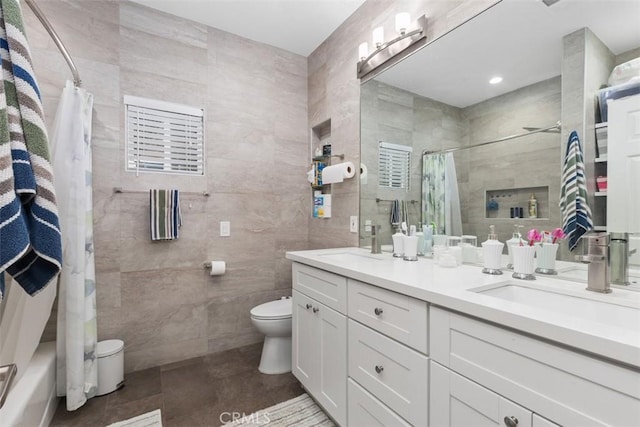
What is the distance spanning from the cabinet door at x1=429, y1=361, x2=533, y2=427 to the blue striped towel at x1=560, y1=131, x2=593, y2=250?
0.73 m

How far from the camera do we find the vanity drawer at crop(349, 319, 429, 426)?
3.32 feet

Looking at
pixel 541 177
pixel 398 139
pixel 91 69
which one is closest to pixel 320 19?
pixel 398 139

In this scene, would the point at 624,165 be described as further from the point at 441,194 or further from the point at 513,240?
the point at 441,194

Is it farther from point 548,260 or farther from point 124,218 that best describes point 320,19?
point 548,260

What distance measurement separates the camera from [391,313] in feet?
3.73

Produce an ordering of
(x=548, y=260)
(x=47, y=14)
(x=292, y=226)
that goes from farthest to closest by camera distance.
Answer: (x=292, y=226)
(x=47, y=14)
(x=548, y=260)

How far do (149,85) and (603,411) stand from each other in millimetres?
2707

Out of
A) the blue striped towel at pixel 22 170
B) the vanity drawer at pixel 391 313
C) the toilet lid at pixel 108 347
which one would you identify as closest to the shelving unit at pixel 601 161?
the vanity drawer at pixel 391 313

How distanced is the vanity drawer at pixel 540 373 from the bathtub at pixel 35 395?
5.33ft

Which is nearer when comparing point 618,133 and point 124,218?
point 618,133

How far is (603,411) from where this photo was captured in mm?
625

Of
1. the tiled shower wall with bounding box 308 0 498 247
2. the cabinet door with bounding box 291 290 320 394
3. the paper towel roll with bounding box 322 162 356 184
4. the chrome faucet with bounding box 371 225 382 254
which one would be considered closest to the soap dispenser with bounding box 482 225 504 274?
the chrome faucet with bounding box 371 225 382 254

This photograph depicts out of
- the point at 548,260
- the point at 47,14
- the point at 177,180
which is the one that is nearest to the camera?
the point at 548,260

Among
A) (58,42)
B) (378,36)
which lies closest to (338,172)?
(378,36)
